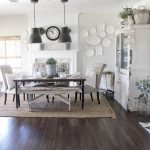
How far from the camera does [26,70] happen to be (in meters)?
8.23

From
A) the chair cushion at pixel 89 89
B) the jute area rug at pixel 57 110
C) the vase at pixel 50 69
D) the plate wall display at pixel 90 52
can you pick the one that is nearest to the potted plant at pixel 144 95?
the jute area rug at pixel 57 110

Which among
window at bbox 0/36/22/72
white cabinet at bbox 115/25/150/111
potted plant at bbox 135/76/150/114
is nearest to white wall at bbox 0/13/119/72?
window at bbox 0/36/22/72

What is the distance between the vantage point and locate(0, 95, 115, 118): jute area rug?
4906 millimetres

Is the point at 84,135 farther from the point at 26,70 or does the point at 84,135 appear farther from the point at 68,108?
the point at 26,70

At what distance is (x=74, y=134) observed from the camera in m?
3.81

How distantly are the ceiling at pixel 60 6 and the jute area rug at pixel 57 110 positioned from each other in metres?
2.65

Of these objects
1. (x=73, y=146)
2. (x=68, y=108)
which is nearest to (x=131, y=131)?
(x=73, y=146)

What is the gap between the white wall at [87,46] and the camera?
308 inches

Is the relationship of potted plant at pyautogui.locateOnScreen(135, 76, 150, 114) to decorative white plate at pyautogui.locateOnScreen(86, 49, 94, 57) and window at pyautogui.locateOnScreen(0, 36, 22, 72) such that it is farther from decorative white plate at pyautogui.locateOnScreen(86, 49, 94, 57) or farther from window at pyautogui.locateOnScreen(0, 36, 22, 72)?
window at pyautogui.locateOnScreen(0, 36, 22, 72)

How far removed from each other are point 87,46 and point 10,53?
2770 millimetres

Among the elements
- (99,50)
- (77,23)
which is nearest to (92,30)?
(77,23)

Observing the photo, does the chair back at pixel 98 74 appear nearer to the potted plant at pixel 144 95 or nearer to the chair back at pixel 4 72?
the potted plant at pixel 144 95

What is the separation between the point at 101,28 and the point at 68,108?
137 inches

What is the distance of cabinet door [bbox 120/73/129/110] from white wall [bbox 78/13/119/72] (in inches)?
85.6
